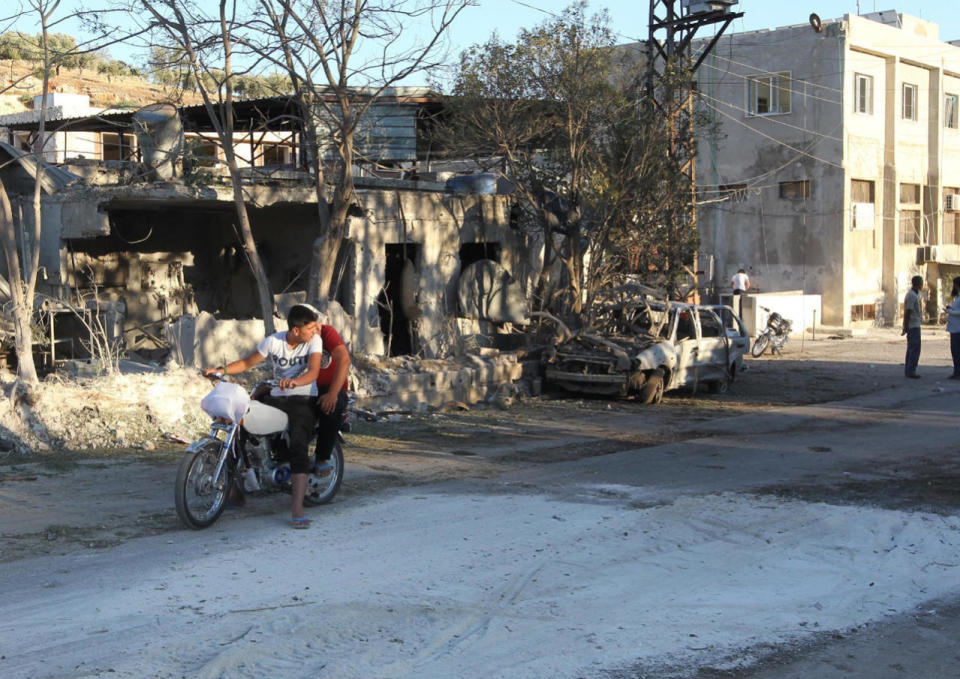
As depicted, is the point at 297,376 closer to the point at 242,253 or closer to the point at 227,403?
the point at 227,403

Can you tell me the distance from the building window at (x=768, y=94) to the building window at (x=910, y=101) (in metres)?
5.62

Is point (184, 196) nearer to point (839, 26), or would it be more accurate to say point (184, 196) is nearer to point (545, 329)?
point (545, 329)

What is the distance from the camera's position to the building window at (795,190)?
3356 cm

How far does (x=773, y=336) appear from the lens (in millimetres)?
24562

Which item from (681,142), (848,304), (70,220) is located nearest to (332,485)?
(70,220)

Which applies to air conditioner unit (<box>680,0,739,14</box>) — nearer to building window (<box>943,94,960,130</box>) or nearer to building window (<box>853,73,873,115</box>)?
building window (<box>853,73,873,115</box>)

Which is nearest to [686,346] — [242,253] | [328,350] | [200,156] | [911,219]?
[200,156]

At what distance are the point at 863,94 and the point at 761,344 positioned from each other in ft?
47.3

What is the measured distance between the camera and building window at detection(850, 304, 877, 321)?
113 ft

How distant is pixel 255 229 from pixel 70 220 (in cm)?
470

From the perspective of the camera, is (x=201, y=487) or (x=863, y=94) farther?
(x=863, y=94)

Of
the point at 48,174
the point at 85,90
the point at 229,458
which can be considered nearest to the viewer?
the point at 229,458

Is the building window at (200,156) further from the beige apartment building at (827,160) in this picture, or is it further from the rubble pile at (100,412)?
the beige apartment building at (827,160)

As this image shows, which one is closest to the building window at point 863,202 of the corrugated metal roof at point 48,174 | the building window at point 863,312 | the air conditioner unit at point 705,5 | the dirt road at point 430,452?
the building window at point 863,312
